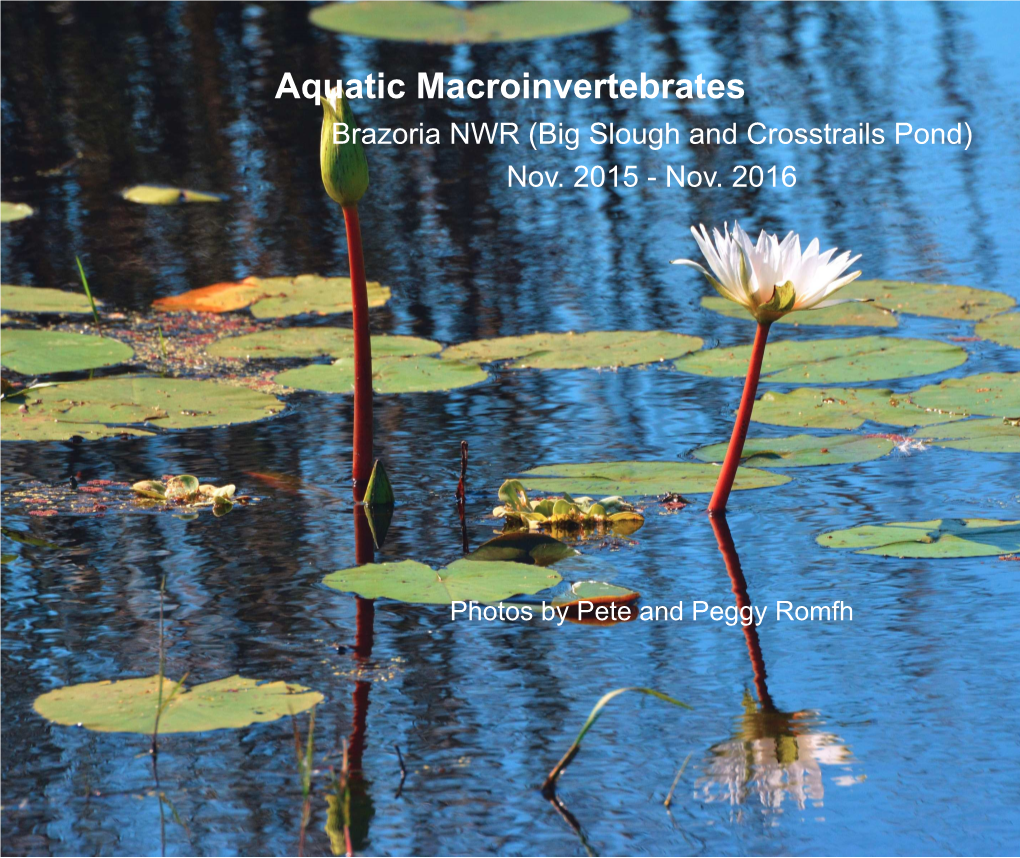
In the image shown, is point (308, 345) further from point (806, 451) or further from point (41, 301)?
point (806, 451)

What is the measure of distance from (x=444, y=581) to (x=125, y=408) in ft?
4.20

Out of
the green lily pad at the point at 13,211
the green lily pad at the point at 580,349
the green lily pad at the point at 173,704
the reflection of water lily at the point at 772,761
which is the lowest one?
the reflection of water lily at the point at 772,761

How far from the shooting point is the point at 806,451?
2.90m

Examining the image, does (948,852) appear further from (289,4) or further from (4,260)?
(289,4)

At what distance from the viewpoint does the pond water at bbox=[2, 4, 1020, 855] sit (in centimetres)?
168

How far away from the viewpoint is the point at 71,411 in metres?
3.21

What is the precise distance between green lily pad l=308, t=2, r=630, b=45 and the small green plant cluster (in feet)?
19.1

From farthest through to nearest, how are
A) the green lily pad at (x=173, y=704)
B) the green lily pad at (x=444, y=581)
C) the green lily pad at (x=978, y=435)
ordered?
the green lily pad at (x=978, y=435)
the green lily pad at (x=444, y=581)
the green lily pad at (x=173, y=704)

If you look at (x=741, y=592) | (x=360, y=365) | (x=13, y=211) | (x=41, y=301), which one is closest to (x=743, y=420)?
(x=741, y=592)

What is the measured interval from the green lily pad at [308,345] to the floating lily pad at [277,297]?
0.21 m

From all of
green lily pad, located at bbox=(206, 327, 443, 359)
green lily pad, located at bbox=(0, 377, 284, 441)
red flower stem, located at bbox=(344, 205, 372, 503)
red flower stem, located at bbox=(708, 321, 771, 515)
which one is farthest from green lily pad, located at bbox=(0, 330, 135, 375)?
red flower stem, located at bbox=(708, 321, 771, 515)

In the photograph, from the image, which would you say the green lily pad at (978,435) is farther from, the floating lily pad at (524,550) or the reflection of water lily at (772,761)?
the reflection of water lily at (772,761)

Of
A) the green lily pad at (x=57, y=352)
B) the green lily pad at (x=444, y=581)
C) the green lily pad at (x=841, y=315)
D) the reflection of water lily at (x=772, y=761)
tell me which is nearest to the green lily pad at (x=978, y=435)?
the green lily pad at (x=841, y=315)

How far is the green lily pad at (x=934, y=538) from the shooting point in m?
2.40
